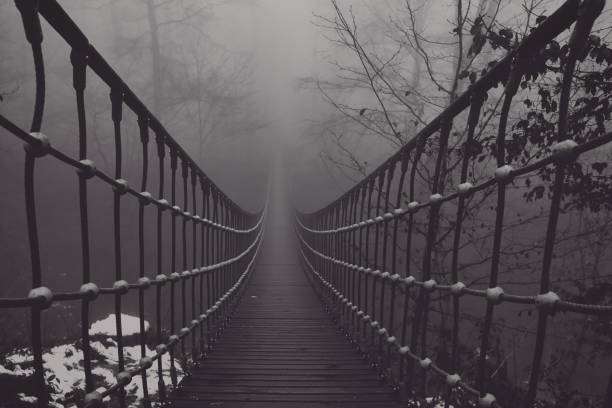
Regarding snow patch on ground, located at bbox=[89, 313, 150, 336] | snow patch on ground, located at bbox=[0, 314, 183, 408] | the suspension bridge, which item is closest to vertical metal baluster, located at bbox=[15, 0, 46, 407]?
the suspension bridge

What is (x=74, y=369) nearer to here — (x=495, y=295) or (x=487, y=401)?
(x=487, y=401)

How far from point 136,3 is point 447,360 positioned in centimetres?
1808

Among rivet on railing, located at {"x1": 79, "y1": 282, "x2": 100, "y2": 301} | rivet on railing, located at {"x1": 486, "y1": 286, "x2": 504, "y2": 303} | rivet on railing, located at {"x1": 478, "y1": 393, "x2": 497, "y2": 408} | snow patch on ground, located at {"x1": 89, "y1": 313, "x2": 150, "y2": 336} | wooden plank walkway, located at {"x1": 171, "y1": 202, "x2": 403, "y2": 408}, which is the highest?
rivet on railing, located at {"x1": 486, "y1": 286, "x2": 504, "y2": 303}

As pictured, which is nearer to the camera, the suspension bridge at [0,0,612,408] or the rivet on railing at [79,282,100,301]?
the suspension bridge at [0,0,612,408]

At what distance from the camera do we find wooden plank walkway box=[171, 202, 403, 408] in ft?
7.54

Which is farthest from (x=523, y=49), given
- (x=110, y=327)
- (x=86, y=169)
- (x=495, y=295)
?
(x=110, y=327)

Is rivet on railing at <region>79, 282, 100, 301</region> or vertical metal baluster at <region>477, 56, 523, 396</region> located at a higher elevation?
vertical metal baluster at <region>477, 56, 523, 396</region>

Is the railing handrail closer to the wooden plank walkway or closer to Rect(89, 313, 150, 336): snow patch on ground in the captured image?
the wooden plank walkway

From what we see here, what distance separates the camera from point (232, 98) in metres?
17.1

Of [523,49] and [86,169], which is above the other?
[523,49]

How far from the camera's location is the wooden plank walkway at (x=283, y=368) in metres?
2.30

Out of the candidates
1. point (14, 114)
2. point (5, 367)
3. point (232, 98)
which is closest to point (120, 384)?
point (5, 367)

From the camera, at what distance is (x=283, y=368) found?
2852 millimetres

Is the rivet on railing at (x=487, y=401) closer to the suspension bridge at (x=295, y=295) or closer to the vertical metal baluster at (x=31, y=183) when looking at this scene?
the suspension bridge at (x=295, y=295)
